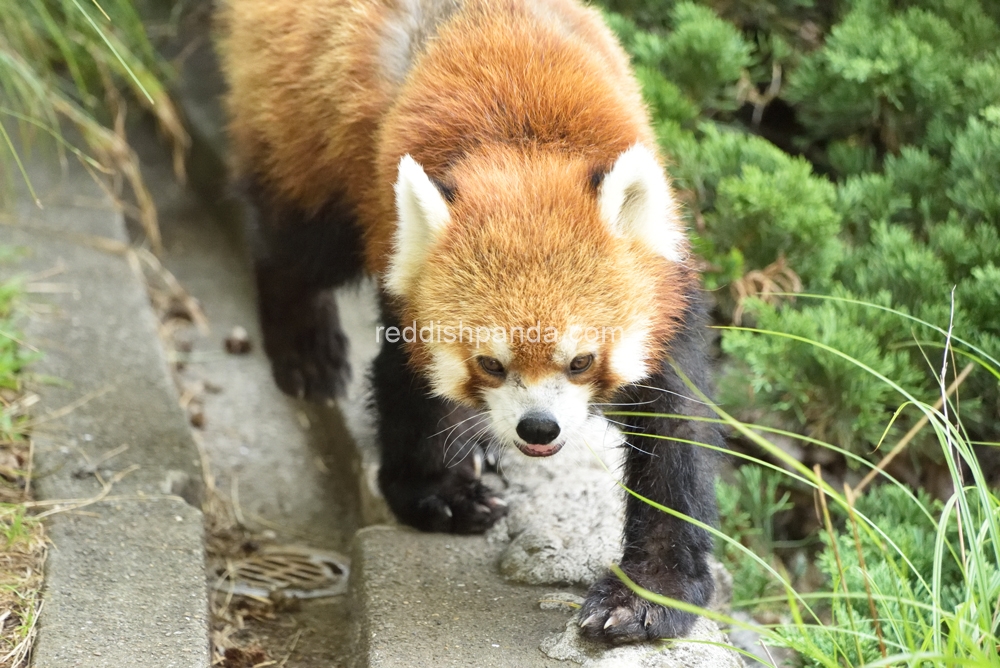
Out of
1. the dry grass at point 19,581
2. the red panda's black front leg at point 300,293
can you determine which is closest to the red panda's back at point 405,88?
the red panda's black front leg at point 300,293

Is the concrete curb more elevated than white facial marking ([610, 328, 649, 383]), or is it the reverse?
white facial marking ([610, 328, 649, 383])

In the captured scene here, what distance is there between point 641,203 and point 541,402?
1.73 ft

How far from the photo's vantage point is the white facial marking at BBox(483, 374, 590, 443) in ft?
7.51

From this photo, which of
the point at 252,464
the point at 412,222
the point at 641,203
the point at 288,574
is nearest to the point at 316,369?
the point at 252,464

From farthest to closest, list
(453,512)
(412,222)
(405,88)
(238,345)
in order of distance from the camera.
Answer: (238,345), (453,512), (405,88), (412,222)

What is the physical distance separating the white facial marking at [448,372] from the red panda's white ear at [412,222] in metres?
0.19

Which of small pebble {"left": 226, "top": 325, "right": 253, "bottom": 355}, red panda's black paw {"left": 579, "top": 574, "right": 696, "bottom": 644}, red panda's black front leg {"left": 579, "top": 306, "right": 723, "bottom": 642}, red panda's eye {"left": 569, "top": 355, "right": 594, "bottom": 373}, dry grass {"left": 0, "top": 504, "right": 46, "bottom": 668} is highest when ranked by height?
red panda's eye {"left": 569, "top": 355, "right": 594, "bottom": 373}

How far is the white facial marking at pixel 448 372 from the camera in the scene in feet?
7.86

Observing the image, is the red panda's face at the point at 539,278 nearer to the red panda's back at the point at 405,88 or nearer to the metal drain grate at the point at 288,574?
the red panda's back at the point at 405,88

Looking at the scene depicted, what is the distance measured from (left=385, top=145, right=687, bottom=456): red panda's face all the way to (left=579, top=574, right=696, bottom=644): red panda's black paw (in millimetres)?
404

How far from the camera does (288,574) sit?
124 inches

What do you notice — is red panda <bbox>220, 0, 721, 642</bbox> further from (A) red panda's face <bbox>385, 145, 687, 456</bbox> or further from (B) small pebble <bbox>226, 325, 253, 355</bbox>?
(B) small pebble <bbox>226, 325, 253, 355</bbox>

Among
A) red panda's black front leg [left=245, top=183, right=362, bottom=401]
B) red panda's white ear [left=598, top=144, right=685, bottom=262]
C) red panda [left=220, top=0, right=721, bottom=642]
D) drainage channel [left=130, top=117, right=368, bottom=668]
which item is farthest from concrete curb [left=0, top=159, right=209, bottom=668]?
red panda's white ear [left=598, top=144, right=685, bottom=262]

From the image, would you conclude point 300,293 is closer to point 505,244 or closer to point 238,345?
point 238,345
